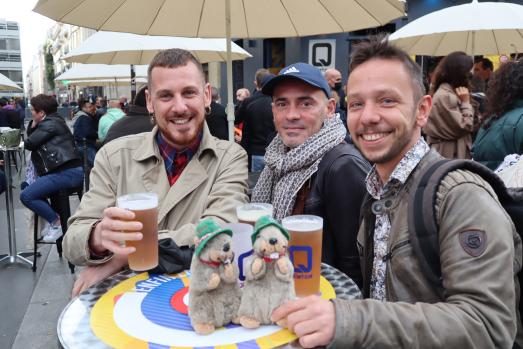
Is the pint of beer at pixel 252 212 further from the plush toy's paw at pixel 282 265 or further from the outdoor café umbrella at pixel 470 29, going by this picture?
the outdoor café umbrella at pixel 470 29

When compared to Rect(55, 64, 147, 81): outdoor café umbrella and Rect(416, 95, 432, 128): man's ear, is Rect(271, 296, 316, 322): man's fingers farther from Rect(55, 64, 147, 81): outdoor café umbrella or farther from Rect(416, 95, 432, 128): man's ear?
Rect(55, 64, 147, 81): outdoor café umbrella

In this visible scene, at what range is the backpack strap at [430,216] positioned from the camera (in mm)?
1521

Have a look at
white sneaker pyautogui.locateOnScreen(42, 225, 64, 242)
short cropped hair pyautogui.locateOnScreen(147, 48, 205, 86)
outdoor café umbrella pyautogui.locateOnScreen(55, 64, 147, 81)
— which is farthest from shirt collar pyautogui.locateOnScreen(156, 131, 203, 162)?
outdoor café umbrella pyautogui.locateOnScreen(55, 64, 147, 81)

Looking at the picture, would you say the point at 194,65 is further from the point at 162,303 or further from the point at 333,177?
the point at 162,303

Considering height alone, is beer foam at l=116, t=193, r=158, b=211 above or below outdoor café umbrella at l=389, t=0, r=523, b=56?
below

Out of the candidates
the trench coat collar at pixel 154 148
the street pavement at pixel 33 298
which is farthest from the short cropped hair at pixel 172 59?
the street pavement at pixel 33 298

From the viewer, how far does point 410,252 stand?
5.24 ft

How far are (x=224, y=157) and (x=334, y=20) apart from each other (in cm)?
147

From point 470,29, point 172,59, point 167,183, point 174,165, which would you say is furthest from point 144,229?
point 470,29

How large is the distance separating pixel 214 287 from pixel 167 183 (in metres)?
1.23

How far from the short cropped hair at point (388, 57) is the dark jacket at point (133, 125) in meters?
3.44

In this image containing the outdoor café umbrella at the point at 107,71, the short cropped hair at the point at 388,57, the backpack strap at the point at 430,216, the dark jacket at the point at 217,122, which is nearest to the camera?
the backpack strap at the point at 430,216

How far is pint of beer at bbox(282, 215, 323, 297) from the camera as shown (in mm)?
1568

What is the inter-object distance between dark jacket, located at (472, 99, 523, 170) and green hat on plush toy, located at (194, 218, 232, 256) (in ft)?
11.2
